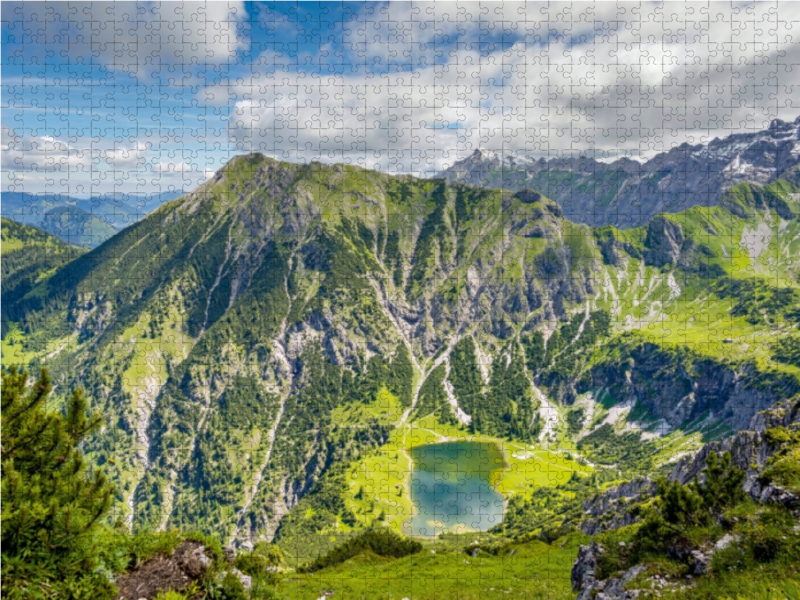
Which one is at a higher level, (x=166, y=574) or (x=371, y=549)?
(x=166, y=574)

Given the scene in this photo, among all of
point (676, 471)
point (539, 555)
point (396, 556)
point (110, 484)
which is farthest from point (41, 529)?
point (676, 471)

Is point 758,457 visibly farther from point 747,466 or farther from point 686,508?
point 686,508

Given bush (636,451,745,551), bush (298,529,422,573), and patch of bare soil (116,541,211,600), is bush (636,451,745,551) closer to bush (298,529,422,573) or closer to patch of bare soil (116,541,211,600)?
patch of bare soil (116,541,211,600)

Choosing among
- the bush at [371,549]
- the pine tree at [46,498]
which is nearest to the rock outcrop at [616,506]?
the bush at [371,549]

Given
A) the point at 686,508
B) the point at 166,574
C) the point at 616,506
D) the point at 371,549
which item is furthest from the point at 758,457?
the point at 616,506

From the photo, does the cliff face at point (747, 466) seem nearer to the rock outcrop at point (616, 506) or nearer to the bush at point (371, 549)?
the rock outcrop at point (616, 506)

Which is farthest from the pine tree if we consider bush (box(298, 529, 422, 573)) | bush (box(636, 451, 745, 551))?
bush (box(298, 529, 422, 573))

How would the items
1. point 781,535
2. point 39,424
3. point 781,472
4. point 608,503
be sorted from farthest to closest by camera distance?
point 608,503, point 781,472, point 781,535, point 39,424

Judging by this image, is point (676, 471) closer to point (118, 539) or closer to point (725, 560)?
point (725, 560)
